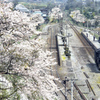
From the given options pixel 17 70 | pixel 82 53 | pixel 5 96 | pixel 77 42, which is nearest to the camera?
pixel 5 96

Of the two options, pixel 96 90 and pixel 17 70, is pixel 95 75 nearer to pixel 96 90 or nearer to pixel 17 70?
pixel 96 90

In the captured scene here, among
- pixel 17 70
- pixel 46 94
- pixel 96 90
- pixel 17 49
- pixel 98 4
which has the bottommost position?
pixel 96 90

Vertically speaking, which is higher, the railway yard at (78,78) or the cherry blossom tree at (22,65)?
the cherry blossom tree at (22,65)

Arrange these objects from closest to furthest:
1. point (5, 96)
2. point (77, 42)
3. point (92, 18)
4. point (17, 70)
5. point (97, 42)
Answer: point (5, 96) → point (17, 70) → point (97, 42) → point (77, 42) → point (92, 18)

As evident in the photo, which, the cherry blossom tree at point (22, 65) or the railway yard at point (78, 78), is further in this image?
the railway yard at point (78, 78)

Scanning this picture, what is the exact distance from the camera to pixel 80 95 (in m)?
12.6

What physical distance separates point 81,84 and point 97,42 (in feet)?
54.5

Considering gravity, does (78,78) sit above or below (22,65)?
below

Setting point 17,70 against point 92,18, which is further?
point 92,18

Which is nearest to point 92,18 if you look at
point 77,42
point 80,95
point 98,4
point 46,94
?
point 98,4

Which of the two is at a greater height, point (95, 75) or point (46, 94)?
point (46, 94)

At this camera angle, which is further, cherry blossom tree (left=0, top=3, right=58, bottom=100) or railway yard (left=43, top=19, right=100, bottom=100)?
railway yard (left=43, top=19, right=100, bottom=100)

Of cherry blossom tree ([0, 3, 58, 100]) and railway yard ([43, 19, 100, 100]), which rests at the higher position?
cherry blossom tree ([0, 3, 58, 100])

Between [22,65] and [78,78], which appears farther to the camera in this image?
[78,78]
